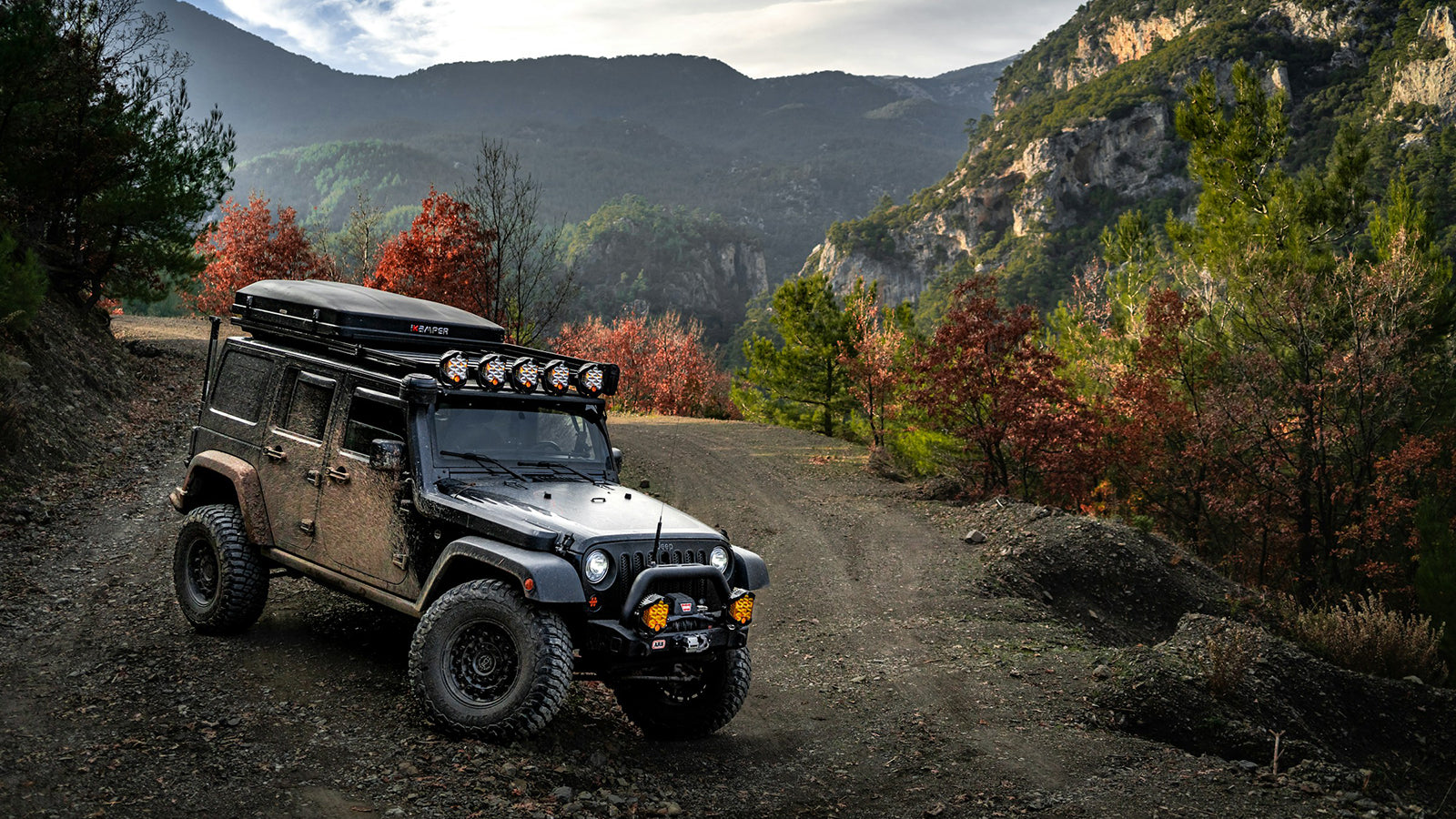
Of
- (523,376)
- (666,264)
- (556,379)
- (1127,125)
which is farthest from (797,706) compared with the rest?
(666,264)

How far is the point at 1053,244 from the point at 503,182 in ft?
329

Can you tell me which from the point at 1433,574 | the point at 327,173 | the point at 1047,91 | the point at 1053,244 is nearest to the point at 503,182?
the point at 1433,574

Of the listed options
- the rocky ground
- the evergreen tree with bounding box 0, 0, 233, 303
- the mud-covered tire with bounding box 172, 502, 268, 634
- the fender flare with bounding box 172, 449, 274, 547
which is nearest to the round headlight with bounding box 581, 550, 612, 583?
the rocky ground

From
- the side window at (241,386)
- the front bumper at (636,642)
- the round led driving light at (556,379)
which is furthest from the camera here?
the side window at (241,386)

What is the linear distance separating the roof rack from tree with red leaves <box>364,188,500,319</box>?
13.3 m

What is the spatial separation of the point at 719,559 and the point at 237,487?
13.0ft

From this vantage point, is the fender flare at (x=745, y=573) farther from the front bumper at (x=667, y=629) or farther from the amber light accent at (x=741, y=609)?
the front bumper at (x=667, y=629)

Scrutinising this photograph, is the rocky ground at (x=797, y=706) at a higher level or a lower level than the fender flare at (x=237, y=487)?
lower

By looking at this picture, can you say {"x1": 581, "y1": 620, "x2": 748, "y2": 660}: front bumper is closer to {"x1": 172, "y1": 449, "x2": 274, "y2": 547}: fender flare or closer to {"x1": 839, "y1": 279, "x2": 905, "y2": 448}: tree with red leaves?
{"x1": 172, "y1": 449, "x2": 274, "y2": 547}: fender flare

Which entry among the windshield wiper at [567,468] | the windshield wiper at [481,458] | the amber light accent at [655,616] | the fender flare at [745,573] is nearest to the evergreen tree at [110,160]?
the windshield wiper at [481,458]

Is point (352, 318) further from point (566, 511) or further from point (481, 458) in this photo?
point (566, 511)

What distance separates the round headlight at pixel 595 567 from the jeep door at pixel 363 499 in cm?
145

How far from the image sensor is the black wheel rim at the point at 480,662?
17.8ft

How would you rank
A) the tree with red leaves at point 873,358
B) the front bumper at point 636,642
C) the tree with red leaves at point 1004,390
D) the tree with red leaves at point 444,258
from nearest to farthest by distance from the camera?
the front bumper at point 636,642 < the tree with red leaves at point 1004,390 < the tree with red leaves at point 444,258 < the tree with red leaves at point 873,358
